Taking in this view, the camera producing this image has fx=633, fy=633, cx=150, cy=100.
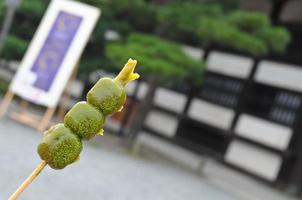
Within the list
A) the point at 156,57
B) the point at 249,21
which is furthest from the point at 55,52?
the point at 249,21

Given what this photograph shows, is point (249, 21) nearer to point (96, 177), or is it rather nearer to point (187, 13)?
point (187, 13)

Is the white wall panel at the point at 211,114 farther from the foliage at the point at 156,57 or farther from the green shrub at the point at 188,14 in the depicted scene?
the green shrub at the point at 188,14

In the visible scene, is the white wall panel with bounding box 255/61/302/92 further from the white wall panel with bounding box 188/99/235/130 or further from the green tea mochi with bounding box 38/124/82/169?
the green tea mochi with bounding box 38/124/82/169

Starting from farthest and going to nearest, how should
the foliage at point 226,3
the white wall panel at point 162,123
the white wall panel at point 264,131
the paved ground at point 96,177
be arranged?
the white wall panel at point 162,123
the white wall panel at point 264,131
the foliage at point 226,3
the paved ground at point 96,177

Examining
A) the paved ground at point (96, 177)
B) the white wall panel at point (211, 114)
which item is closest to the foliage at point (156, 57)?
the paved ground at point (96, 177)

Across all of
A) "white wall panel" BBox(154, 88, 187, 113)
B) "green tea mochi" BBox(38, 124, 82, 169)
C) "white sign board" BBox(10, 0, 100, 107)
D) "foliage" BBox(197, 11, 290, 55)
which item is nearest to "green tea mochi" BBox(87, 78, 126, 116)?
"green tea mochi" BBox(38, 124, 82, 169)

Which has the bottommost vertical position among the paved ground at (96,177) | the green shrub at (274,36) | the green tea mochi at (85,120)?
the paved ground at (96,177)
